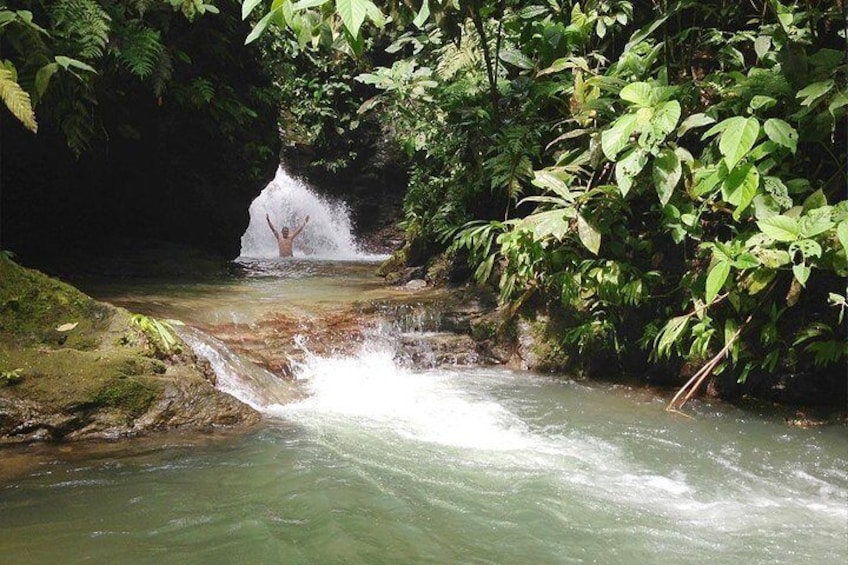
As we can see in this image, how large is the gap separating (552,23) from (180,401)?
15.2 ft

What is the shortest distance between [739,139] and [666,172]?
682mm

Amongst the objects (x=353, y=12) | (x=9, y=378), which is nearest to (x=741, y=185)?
(x=353, y=12)

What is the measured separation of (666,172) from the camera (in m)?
4.20

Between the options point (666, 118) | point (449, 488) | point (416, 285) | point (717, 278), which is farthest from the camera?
point (416, 285)

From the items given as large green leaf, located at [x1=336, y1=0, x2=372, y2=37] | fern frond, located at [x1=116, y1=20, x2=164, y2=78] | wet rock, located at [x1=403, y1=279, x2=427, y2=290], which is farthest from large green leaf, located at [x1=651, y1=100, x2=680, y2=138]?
fern frond, located at [x1=116, y1=20, x2=164, y2=78]

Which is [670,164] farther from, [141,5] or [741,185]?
[141,5]

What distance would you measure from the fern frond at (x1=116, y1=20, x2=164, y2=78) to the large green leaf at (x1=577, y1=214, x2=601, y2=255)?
4622 mm

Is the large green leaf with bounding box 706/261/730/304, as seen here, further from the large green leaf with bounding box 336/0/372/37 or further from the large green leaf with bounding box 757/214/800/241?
the large green leaf with bounding box 336/0/372/37

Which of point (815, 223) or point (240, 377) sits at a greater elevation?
point (815, 223)

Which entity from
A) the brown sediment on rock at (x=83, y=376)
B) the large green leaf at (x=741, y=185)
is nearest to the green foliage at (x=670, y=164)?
the large green leaf at (x=741, y=185)

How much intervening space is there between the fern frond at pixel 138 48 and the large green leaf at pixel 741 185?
5.51 metres

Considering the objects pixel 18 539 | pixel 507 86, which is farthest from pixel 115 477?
pixel 507 86

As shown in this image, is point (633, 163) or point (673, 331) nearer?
point (633, 163)

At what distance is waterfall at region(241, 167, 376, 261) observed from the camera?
1511cm
